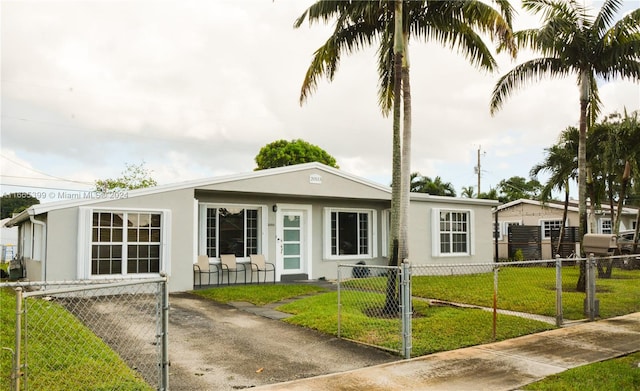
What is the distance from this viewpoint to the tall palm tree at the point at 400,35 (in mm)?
9461

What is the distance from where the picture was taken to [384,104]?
11.8 m

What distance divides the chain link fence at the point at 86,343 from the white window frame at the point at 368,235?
675cm

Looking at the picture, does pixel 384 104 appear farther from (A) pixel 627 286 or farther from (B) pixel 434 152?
(B) pixel 434 152

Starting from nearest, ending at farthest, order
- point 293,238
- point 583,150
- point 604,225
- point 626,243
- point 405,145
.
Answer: point 405,145, point 583,150, point 293,238, point 626,243, point 604,225

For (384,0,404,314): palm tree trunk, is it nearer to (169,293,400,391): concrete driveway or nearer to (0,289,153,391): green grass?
(169,293,400,391): concrete driveway

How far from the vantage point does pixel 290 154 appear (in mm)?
37719

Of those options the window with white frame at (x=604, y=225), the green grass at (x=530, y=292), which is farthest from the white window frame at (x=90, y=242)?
the window with white frame at (x=604, y=225)

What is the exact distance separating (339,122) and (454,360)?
18460 mm

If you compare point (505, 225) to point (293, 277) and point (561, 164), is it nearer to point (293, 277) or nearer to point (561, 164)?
point (561, 164)

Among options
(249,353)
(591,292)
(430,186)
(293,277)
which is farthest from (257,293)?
(430,186)

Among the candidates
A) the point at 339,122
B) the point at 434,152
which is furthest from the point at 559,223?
the point at 339,122

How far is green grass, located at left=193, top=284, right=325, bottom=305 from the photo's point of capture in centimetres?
1142

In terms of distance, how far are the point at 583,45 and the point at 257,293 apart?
394 inches

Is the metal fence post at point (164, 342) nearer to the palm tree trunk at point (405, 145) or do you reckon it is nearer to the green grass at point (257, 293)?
the palm tree trunk at point (405, 145)
